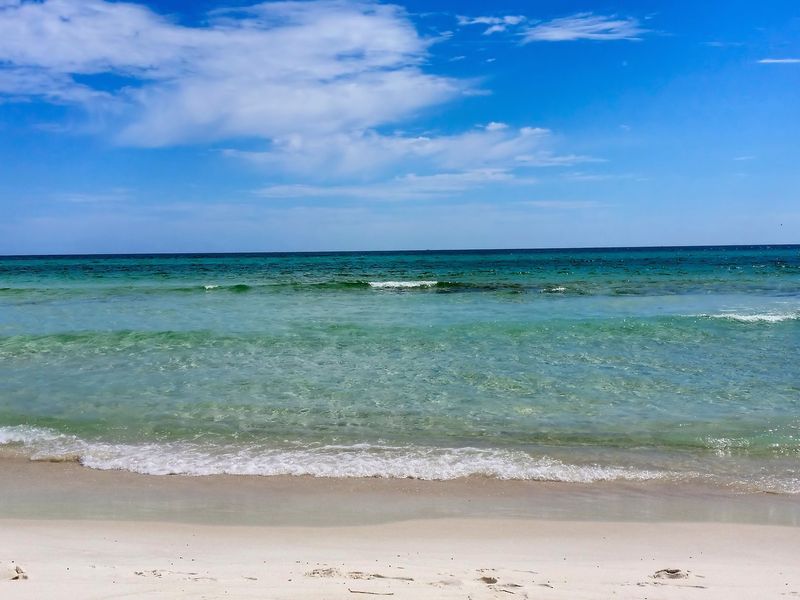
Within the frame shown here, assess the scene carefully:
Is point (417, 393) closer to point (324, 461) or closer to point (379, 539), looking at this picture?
point (324, 461)

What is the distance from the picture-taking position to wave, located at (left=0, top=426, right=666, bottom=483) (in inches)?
246

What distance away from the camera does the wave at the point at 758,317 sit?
55.5ft

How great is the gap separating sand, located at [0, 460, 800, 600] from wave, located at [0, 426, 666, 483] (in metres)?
0.20

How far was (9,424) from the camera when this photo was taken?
795cm

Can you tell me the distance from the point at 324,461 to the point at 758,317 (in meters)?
15.8

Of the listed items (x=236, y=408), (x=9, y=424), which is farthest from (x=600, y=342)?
(x=9, y=424)

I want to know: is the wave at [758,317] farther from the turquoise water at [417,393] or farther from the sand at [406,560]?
the sand at [406,560]

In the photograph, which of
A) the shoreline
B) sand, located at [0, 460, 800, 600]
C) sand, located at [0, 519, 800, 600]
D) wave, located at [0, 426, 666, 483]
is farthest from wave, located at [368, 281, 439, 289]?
sand, located at [0, 519, 800, 600]

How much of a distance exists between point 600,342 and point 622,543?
9430mm

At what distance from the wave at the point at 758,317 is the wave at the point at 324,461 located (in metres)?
13.0

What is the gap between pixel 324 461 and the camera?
6586mm

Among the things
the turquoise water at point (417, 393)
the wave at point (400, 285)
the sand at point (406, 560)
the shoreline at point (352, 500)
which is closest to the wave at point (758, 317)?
the turquoise water at point (417, 393)

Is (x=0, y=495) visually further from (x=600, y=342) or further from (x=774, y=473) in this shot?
(x=600, y=342)

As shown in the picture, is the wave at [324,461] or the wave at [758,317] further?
the wave at [758,317]
